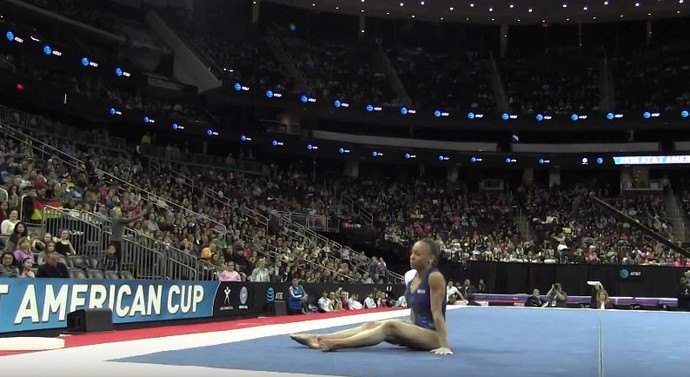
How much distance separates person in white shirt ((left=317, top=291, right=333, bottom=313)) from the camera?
20281 millimetres

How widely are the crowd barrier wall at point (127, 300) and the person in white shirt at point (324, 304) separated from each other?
2.31m

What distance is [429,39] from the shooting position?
49.4 m

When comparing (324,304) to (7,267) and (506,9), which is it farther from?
(506,9)

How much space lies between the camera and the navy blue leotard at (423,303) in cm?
759

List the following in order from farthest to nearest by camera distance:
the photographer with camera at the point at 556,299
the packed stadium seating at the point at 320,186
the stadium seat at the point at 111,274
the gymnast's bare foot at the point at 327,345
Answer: the photographer with camera at the point at 556,299 < the packed stadium seating at the point at 320,186 < the stadium seat at the point at 111,274 < the gymnast's bare foot at the point at 327,345

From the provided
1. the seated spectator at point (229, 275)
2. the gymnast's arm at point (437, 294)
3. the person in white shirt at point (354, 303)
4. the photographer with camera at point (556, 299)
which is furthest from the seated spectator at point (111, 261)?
the photographer with camera at point (556, 299)

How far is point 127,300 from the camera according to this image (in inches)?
478

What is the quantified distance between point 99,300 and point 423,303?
6342mm

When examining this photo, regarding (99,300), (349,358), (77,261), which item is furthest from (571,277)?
(349,358)

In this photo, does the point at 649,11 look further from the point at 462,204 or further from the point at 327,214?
the point at 327,214

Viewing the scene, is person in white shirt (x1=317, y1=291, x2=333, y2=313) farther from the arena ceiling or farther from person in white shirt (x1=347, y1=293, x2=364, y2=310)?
the arena ceiling

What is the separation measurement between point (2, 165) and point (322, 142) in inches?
951

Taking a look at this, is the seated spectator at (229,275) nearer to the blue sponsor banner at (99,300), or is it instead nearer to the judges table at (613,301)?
the blue sponsor banner at (99,300)

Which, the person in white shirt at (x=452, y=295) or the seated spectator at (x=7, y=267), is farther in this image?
the person in white shirt at (x=452, y=295)
